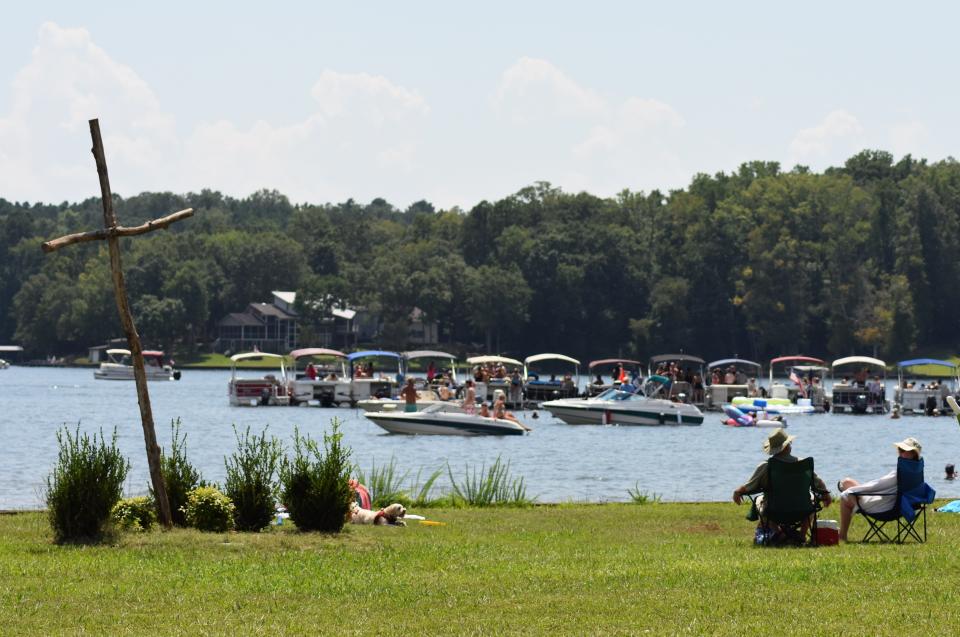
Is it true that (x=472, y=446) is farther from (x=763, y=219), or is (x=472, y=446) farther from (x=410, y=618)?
(x=763, y=219)

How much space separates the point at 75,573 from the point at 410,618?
3423 mm

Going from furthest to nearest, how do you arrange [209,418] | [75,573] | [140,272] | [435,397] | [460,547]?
[140,272], [209,418], [435,397], [460,547], [75,573]

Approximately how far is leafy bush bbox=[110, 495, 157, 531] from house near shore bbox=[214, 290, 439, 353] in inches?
5149

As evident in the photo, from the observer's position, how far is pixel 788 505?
51.2 ft

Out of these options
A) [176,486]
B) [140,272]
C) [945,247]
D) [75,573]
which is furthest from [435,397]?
[140,272]

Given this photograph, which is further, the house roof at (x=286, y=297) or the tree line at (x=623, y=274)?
the house roof at (x=286, y=297)

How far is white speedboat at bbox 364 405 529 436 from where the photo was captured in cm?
4862

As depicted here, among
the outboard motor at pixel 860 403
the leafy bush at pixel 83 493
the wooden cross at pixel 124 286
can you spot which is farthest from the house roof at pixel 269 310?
the leafy bush at pixel 83 493

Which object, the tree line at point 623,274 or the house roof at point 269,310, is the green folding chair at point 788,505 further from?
the house roof at point 269,310

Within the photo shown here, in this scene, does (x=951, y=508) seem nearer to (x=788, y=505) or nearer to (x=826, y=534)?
(x=826, y=534)

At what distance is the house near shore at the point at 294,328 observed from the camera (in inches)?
5979

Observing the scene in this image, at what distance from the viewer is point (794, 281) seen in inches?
5261

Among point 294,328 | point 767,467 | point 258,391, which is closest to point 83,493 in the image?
point 767,467

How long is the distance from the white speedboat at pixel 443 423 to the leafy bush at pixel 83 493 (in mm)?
33442
